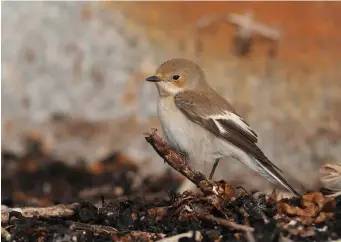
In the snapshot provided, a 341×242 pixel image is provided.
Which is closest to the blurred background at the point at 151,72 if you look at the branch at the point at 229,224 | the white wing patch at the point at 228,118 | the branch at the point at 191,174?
the white wing patch at the point at 228,118

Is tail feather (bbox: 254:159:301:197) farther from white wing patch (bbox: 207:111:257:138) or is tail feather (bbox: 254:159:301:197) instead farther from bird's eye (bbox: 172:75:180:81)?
bird's eye (bbox: 172:75:180:81)

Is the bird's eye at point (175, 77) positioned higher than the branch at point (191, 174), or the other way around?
the bird's eye at point (175, 77)

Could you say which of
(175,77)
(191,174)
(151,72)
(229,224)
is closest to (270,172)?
(175,77)

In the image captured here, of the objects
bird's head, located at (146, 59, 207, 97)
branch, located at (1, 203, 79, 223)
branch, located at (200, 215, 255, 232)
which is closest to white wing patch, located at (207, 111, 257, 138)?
bird's head, located at (146, 59, 207, 97)

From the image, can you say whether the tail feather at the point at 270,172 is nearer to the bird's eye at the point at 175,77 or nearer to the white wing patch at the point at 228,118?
the white wing patch at the point at 228,118

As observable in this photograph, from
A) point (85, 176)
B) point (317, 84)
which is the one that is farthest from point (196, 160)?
point (317, 84)

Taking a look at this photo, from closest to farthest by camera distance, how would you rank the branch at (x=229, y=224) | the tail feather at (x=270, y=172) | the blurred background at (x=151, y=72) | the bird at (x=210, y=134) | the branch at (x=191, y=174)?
the branch at (x=229, y=224) → the branch at (x=191, y=174) → the tail feather at (x=270, y=172) → the bird at (x=210, y=134) → the blurred background at (x=151, y=72)
